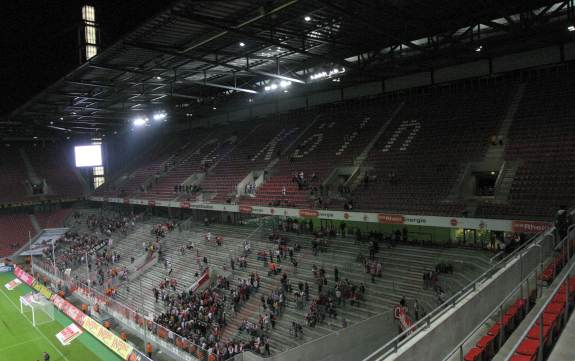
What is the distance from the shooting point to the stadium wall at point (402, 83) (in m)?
26.7

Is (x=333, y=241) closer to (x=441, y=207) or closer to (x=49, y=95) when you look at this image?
(x=441, y=207)

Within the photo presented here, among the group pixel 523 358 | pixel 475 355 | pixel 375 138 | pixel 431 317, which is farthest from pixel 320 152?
pixel 523 358

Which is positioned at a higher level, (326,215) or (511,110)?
(511,110)

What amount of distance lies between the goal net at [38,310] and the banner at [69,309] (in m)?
0.59

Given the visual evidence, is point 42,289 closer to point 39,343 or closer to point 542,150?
point 39,343

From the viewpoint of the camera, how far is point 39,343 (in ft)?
81.6

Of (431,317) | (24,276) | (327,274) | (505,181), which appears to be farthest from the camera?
(24,276)

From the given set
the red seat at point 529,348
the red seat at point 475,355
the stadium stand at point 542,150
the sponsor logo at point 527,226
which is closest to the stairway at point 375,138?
the stadium stand at point 542,150

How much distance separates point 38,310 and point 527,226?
3111 cm

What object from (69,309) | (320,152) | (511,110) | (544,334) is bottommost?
(69,309)

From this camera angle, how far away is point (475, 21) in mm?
21109

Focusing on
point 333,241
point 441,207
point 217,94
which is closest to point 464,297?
point 441,207

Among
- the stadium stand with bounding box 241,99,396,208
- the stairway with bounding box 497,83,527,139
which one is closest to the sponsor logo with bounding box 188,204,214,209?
the stadium stand with bounding box 241,99,396,208

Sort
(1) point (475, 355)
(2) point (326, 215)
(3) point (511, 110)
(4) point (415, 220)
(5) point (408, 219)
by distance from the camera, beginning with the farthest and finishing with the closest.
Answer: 1. (3) point (511, 110)
2. (2) point (326, 215)
3. (5) point (408, 219)
4. (4) point (415, 220)
5. (1) point (475, 355)
